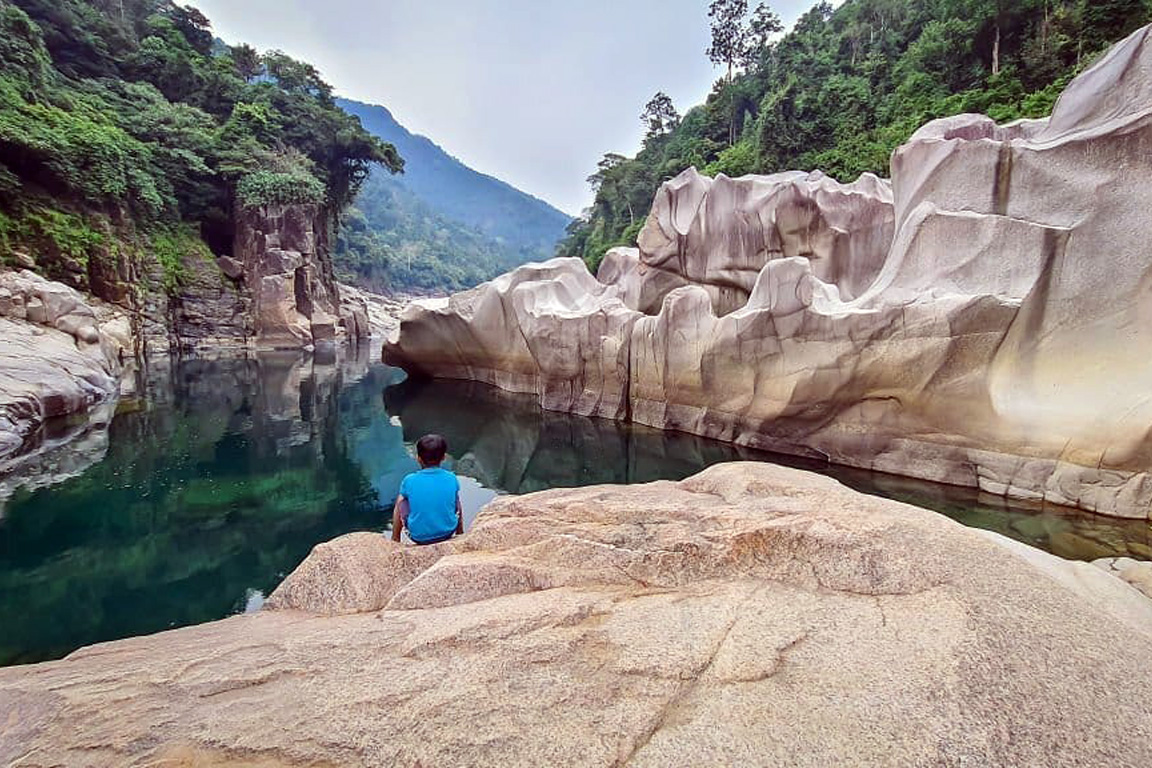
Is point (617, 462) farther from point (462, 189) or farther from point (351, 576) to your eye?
point (462, 189)

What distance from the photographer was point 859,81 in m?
25.8

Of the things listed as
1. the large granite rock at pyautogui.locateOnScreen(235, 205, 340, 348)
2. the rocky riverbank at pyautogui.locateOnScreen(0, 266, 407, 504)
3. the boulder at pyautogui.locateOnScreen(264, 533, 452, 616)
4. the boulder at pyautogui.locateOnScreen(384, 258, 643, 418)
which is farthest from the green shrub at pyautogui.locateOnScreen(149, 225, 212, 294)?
the boulder at pyautogui.locateOnScreen(264, 533, 452, 616)

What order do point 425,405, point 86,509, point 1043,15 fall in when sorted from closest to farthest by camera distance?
point 86,509 < point 425,405 < point 1043,15

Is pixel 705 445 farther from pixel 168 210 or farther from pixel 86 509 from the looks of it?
pixel 168 210

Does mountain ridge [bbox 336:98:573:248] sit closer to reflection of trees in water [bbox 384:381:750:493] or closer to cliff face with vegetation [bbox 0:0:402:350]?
cliff face with vegetation [bbox 0:0:402:350]

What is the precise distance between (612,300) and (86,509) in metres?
9.42

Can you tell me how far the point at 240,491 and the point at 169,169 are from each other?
21455 mm

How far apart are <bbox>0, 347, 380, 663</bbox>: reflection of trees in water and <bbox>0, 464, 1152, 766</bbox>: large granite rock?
95.1 inches

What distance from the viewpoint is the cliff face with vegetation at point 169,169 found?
16.9 m

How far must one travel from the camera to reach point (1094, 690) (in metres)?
1.76

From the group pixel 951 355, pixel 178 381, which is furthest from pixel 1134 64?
pixel 178 381

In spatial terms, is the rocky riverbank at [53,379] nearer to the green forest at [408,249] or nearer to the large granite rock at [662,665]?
the large granite rock at [662,665]

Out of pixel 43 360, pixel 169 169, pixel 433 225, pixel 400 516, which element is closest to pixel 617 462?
pixel 400 516

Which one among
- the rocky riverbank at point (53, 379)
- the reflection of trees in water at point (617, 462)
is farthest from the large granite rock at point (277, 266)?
the reflection of trees in water at point (617, 462)
